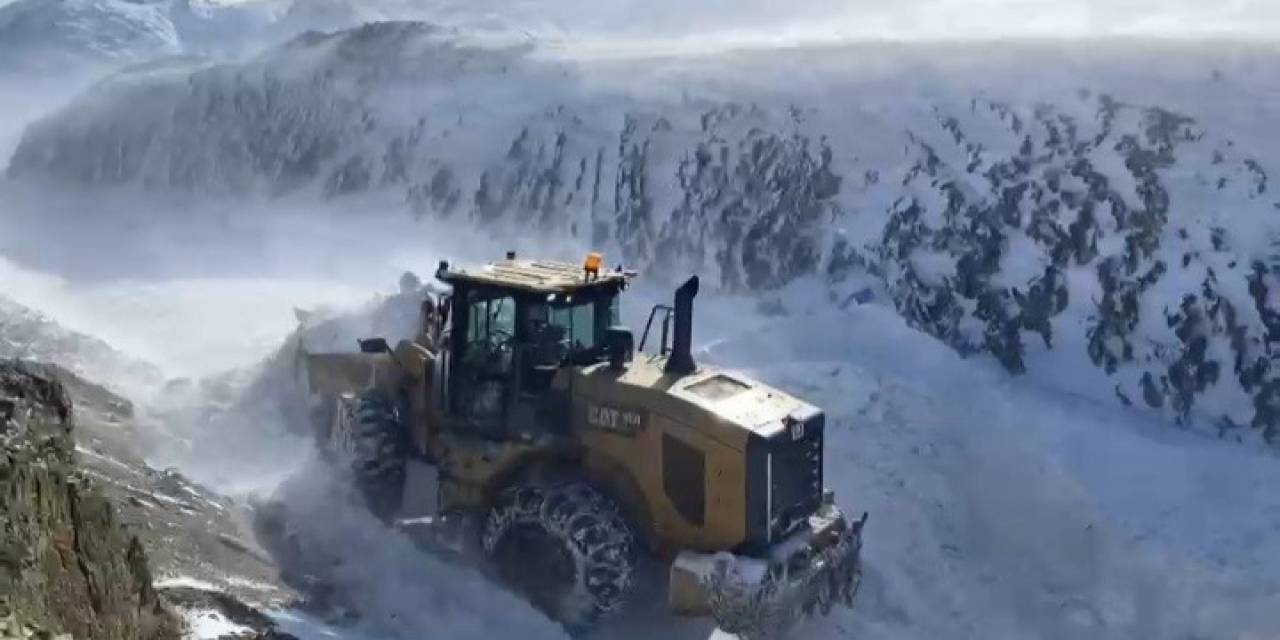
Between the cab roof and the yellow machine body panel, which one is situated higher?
the cab roof

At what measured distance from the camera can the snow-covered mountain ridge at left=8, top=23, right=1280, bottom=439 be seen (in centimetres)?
1761

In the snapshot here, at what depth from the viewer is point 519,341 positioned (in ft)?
36.9

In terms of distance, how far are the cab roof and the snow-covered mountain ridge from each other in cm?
771

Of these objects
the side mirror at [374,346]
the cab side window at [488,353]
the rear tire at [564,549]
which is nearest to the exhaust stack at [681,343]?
the rear tire at [564,549]

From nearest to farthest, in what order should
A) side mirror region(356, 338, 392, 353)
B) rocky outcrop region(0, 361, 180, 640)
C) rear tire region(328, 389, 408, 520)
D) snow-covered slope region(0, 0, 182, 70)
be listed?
1. rocky outcrop region(0, 361, 180, 640)
2. rear tire region(328, 389, 408, 520)
3. side mirror region(356, 338, 392, 353)
4. snow-covered slope region(0, 0, 182, 70)

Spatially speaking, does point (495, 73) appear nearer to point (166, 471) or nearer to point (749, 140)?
point (749, 140)

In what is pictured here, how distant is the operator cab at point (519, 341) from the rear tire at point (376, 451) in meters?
0.59

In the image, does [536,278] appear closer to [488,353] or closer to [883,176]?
[488,353]

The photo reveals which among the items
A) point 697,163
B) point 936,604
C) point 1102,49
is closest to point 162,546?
point 936,604

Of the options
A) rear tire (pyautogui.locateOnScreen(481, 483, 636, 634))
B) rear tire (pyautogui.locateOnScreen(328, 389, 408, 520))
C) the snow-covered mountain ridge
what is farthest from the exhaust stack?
the snow-covered mountain ridge

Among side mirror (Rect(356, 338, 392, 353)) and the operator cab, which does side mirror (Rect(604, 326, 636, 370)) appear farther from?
side mirror (Rect(356, 338, 392, 353))

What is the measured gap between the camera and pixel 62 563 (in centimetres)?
731

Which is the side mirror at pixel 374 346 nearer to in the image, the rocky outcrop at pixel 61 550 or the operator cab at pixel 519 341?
the operator cab at pixel 519 341

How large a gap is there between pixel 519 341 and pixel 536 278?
55 cm
